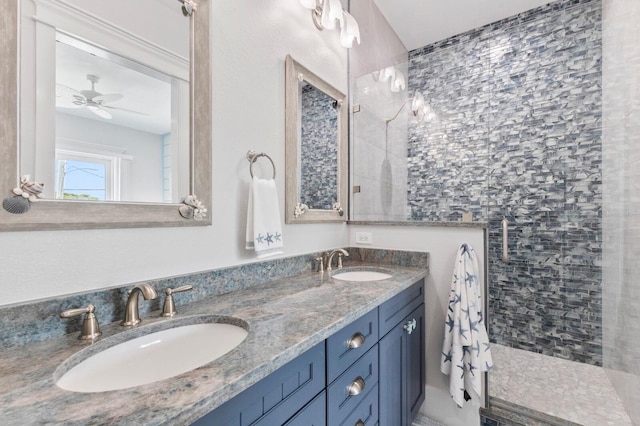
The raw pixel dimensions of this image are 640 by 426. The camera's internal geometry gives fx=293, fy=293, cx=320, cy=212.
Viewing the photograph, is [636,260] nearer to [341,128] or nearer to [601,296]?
[601,296]

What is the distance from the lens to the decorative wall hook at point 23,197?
0.69 m

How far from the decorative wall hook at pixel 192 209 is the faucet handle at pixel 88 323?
39 cm

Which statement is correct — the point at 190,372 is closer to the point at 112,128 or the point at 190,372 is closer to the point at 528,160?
the point at 112,128

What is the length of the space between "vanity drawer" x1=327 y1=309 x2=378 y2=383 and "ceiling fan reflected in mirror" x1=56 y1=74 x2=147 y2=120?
3.08ft

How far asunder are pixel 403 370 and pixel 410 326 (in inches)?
8.2

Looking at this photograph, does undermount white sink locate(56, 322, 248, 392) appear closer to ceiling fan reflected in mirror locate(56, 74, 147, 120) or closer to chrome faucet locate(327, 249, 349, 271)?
ceiling fan reflected in mirror locate(56, 74, 147, 120)

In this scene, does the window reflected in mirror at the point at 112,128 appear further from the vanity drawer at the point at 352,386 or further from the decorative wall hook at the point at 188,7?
the vanity drawer at the point at 352,386


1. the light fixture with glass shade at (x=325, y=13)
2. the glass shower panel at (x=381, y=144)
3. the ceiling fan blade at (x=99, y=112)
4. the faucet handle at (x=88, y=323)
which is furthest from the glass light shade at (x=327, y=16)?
the faucet handle at (x=88, y=323)

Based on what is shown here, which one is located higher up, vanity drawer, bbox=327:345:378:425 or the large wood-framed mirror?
the large wood-framed mirror

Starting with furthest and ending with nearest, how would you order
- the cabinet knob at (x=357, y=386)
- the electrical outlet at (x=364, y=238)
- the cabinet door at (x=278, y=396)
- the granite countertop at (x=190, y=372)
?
the electrical outlet at (x=364, y=238), the cabinet knob at (x=357, y=386), the cabinet door at (x=278, y=396), the granite countertop at (x=190, y=372)

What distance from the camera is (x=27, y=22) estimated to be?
2.39 feet

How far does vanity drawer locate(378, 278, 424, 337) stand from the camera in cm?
123

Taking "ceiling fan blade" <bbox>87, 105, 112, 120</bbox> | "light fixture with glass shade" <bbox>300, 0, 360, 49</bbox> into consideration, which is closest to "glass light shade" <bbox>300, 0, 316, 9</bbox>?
"light fixture with glass shade" <bbox>300, 0, 360, 49</bbox>

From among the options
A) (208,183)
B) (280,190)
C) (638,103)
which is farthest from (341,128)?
(638,103)
